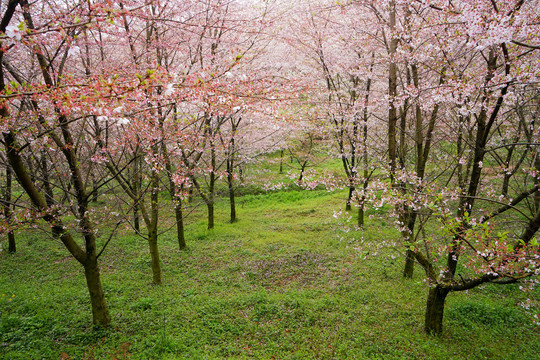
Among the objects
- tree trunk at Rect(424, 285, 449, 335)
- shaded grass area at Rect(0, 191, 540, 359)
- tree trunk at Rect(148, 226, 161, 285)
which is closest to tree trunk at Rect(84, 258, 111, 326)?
shaded grass area at Rect(0, 191, 540, 359)

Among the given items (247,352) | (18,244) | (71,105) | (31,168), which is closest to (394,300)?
(247,352)

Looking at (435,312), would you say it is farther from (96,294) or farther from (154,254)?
(154,254)

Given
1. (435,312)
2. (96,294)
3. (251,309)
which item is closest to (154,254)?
(96,294)

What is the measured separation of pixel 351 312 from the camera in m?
7.32

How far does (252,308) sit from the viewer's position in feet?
24.9

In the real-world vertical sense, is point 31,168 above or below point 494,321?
above

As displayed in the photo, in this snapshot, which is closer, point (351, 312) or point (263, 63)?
point (351, 312)

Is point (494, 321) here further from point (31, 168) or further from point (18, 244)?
point (18, 244)

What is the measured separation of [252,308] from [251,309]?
2.0 inches

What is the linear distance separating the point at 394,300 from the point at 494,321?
227cm

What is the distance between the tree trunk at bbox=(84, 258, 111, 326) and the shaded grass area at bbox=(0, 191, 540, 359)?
234mm

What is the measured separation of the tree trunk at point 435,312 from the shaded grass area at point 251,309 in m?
0.22

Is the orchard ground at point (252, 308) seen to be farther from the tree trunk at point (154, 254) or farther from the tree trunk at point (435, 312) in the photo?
the tree trunk at point (154, 254)

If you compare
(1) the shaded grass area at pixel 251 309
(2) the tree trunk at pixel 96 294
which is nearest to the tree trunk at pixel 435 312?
(1) the shaded grass area at pixel 251 309
